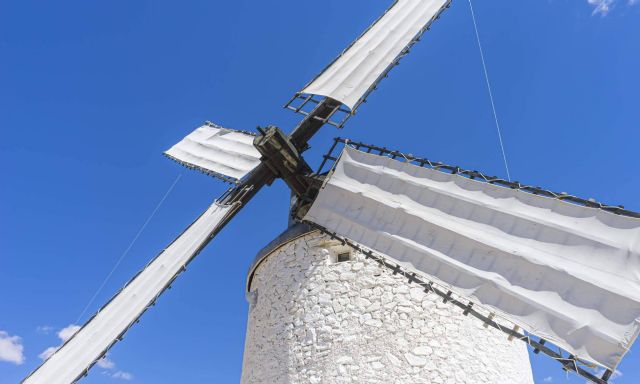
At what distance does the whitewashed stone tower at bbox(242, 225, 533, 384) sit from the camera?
16.1 feet

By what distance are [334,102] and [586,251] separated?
13.6 ft

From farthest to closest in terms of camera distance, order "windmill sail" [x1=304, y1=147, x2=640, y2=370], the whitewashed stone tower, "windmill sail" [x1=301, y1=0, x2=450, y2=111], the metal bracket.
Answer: the metal bracket < "windmill sail" [x1=301, y1=0, x2=450, y2=111] < the whitewashed stone tower < "windmill sail" [x1=304, y1=147, x2=640, y2=370]

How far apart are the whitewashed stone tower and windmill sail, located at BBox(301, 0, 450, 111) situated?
211 cm

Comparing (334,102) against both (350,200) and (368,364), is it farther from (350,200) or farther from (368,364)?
(368,364)

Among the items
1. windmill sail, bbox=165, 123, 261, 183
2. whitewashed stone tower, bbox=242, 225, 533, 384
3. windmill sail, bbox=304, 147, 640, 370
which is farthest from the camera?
windmill sail, bbox=165, 123, 261, 183

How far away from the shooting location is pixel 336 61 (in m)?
6.58

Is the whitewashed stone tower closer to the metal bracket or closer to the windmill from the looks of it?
the windmill

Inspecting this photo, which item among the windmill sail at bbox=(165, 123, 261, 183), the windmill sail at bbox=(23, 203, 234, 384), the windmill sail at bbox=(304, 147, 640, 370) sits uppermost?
the windmill sail at bbox=(165, 123, 261, 183)

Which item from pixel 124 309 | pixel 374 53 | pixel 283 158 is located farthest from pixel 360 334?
pixel 374 53

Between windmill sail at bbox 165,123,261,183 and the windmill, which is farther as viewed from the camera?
windmill sail at bbox 165,123,261,183

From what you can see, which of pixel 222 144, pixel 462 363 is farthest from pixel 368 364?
pixel 222 144

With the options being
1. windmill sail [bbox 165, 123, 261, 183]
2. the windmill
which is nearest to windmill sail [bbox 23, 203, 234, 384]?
the windmill

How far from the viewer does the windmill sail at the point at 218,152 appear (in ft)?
25.8

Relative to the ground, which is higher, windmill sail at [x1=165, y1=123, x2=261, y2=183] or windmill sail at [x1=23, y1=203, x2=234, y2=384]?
windmill sail at [x1=165, y1=123, x2=261, y2=183]
